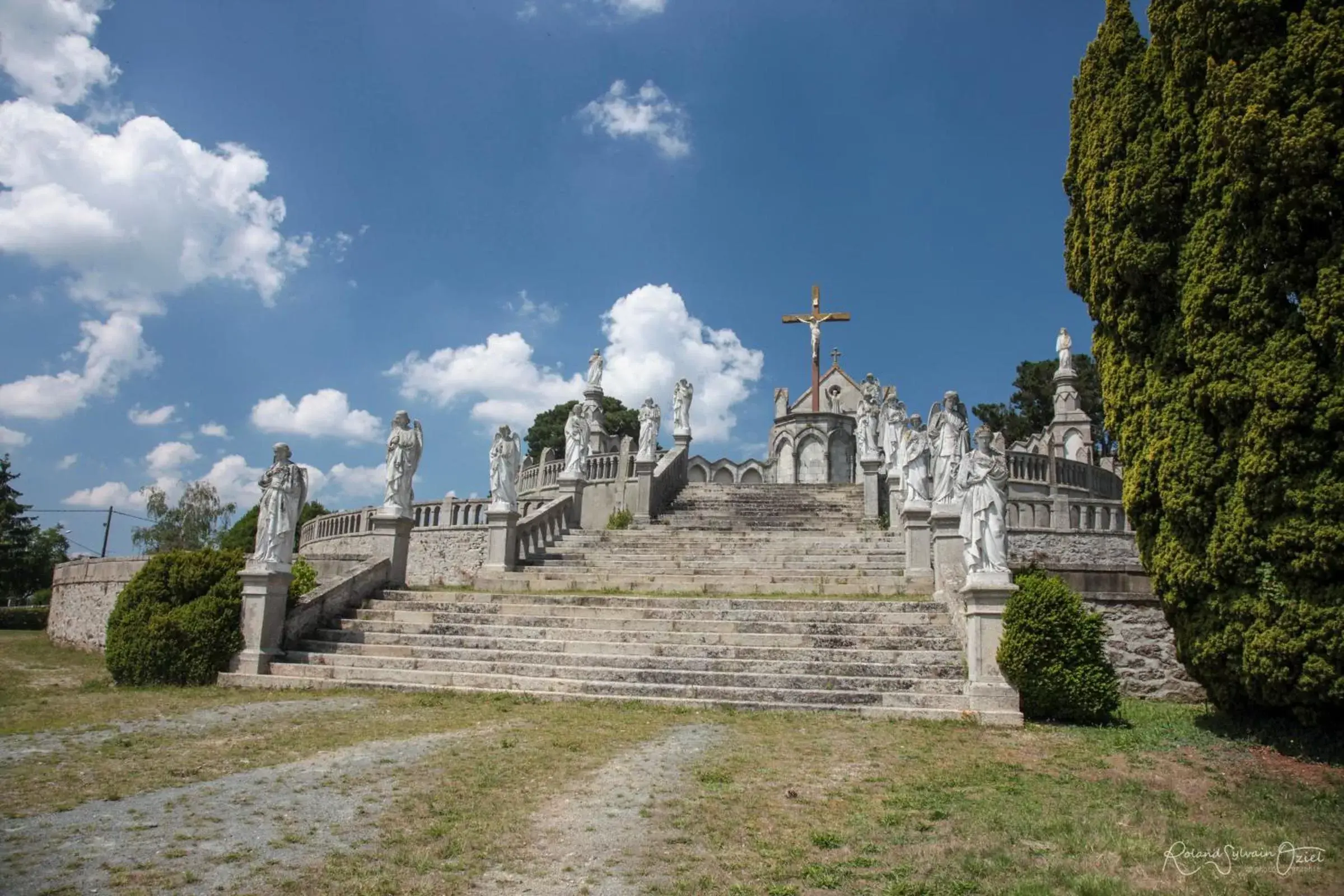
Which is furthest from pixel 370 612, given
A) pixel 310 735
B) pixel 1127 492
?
pixel 1127 492

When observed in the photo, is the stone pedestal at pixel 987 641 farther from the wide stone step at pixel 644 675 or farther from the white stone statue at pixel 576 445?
the white stone statue at pixel 576 445

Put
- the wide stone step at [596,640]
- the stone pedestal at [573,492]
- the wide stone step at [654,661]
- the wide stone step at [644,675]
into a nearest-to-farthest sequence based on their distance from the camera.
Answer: the wide stone step at [644,675], the wide stone step at [654,661], the wide stone step at [596,640], the stone pedestal at [573,492]

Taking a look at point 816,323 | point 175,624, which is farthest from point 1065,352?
point 175,624

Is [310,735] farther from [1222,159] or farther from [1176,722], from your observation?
[1222,159]

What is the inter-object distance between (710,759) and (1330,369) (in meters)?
6.26

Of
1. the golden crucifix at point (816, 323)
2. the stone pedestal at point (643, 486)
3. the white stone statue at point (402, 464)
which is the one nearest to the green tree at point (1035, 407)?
the golden crucifix at point (816, 323)

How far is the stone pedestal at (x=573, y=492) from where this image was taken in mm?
21891

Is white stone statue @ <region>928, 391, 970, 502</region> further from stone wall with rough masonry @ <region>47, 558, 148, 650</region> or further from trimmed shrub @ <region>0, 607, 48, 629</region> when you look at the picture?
trimmed shrub @ <region>0, 607, 48, 629</region>

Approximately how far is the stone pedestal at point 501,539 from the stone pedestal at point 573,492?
3.97 metres

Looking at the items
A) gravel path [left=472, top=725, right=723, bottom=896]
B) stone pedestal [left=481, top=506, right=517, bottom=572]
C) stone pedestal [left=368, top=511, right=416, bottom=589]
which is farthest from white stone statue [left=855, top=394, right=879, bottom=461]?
gravel path [left=472, top=725, right=723, bottom=896]

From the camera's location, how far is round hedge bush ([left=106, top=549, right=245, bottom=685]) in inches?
483

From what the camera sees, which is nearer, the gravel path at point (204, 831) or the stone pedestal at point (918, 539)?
the gravel path at point (204, 831)

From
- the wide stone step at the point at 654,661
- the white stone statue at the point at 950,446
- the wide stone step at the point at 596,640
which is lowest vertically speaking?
the wide stone step at the point at 654,661

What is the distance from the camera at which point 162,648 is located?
12.3m
